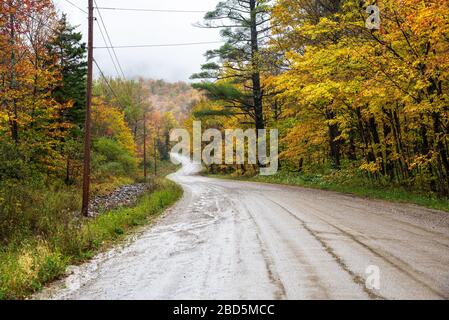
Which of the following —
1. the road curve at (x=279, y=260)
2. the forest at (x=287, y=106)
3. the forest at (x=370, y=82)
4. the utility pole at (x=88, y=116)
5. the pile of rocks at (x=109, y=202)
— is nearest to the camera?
the road curve at (x=279, y=260)

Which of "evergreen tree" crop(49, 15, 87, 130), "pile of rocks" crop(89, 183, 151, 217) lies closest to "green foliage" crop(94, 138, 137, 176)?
"evergreen tree" crop(49, 15, 87, 130)

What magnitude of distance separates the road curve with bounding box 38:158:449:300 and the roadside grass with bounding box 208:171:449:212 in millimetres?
2201

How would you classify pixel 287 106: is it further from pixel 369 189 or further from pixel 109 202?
pixel 109 202

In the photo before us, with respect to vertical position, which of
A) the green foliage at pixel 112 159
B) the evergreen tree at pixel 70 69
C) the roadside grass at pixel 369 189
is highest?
the evergreen tree at pixel 70 69

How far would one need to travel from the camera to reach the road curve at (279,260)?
207 inches

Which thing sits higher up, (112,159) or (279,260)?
(112,159)

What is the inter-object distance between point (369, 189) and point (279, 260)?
12.5 metres

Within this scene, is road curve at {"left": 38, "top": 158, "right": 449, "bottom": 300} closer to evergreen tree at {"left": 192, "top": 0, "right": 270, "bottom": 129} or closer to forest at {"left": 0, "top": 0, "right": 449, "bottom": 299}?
forest at {"left": 0, "top": 0, "right": 449, "bottom": 299}

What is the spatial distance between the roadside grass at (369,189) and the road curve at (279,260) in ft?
7.22

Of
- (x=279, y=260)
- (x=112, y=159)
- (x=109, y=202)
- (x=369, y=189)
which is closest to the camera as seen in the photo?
(x=279, y=260)

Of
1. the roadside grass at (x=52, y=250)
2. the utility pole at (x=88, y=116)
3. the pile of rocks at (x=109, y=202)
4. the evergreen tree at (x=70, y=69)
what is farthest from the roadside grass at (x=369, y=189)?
the evergreen tree at (x=70, y=69)

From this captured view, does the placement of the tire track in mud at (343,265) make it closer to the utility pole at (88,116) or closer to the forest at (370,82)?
the forest at (370,82)

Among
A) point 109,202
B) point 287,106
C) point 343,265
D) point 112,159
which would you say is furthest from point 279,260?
point 112,159

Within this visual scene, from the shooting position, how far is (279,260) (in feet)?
22.2
